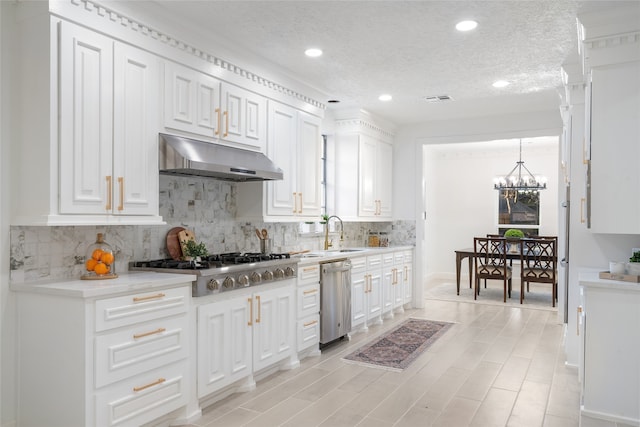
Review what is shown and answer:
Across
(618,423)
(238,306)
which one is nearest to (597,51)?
(618,423)

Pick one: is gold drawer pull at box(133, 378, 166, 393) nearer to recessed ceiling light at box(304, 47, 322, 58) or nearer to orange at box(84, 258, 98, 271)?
orange at box(84, 258, 98, 271)

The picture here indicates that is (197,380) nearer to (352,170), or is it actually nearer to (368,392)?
(368,392)

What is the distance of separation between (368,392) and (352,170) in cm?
313

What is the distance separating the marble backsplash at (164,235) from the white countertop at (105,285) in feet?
0.49

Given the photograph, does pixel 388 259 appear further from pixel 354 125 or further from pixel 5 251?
pixel 5 251

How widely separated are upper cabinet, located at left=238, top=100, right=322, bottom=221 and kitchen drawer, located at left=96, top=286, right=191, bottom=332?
4.59 feet

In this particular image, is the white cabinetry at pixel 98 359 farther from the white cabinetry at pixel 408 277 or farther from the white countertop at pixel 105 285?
the white cabinetry at pixel 408 277

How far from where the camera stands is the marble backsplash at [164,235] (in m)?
2.69

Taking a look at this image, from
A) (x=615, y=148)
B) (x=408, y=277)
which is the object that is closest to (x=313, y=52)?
(x=615, y=148)

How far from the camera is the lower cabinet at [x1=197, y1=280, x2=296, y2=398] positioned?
3049 millimetres

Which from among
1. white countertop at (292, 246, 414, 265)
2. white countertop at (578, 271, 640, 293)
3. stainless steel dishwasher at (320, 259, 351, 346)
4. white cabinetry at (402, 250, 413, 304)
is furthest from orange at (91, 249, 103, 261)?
white cabinetry at (402, 250, 413, 304)

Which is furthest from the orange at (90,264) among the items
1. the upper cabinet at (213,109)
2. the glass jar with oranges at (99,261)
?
the upper cabinet at (213,109)

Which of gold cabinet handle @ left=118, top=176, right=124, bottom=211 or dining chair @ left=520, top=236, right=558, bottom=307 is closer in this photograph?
gold cabinet handle @ left=118, top=176, right=124, bottom=211

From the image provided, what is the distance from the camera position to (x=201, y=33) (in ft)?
10.9
